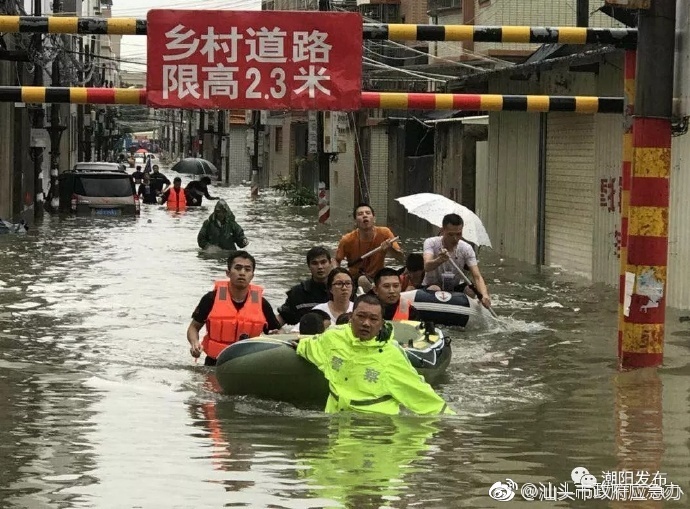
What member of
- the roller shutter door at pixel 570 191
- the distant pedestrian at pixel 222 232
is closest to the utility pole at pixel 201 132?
the distant pedestrian at pixel 222 232

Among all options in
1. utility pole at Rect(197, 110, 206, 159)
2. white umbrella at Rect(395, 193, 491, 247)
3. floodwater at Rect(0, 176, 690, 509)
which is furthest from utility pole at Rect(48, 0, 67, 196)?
utility pole at Rect(197, 110, 206, 159)

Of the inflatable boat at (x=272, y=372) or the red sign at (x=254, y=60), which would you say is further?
the red sign at (x=254, y=60)

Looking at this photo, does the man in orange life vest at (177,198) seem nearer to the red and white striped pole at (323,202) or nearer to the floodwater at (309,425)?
the red and white striped pole at (323,202)

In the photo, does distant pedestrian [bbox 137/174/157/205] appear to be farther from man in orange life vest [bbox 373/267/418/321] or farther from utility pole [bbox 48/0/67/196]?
man in orange life vest [bbox 373/267/418/321]

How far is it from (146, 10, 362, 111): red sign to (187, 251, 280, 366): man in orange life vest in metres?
1.58

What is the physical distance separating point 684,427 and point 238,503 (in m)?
3.91

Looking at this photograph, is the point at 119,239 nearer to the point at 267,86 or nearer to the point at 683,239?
the point at 683,239

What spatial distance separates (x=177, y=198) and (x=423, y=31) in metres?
33.2

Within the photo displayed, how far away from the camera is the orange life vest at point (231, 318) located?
503 inches

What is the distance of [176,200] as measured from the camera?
4588cm

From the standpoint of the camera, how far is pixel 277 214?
47406 mm

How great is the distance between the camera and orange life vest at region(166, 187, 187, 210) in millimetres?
45781

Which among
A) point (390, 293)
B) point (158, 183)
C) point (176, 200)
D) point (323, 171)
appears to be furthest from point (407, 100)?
point (158, 183)

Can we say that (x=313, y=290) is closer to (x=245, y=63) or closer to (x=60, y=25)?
(x=245, y=63)
